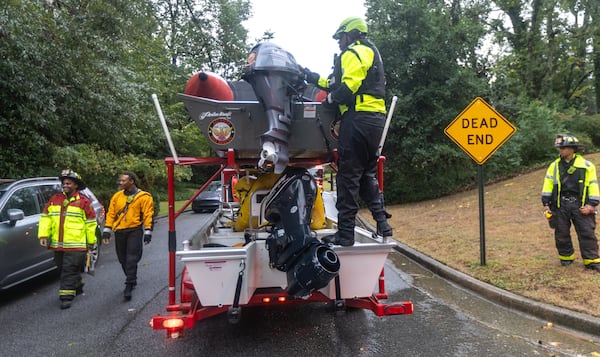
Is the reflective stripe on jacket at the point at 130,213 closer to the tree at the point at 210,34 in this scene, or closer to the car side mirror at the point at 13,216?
the car side mirror at the point at 13,216

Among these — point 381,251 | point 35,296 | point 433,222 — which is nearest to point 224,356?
point 381,251

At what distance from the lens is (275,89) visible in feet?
12.9

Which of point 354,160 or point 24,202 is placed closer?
point 354,160

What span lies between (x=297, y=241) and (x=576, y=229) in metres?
4.72

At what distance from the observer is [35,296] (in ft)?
20.6

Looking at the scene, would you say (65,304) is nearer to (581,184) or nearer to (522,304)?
(522,304)

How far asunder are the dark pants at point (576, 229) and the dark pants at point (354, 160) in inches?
148

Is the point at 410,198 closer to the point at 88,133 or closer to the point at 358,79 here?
the point at 88,133

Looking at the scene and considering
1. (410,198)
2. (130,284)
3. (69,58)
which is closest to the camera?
(130,284)

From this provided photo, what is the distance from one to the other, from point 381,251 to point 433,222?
28.9 ft

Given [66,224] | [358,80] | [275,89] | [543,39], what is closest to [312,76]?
[275,89]

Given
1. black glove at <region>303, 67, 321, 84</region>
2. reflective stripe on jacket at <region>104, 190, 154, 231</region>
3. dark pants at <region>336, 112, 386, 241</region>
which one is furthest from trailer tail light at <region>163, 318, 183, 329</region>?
reflective stripe on jacket at <region>104, 190, 154, 231</region>

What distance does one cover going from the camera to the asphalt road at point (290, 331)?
164 inches

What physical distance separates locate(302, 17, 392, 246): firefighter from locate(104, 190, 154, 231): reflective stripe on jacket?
10.8ft
